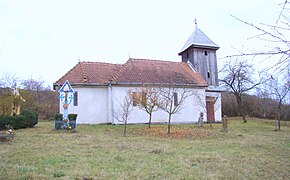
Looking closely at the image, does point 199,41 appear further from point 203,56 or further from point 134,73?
point 134,73

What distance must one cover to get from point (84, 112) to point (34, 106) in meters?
12.7

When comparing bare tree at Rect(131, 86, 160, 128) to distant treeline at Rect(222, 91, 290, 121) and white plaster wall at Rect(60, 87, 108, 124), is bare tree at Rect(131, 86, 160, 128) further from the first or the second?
distant treeline at Rect(222, 91, 290, 121)

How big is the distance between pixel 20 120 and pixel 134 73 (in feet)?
33.3

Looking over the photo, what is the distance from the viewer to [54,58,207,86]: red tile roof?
20.9 meters

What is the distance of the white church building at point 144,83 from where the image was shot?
20.6 m

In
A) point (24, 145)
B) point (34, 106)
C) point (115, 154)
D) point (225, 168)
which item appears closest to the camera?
point (225, 168)

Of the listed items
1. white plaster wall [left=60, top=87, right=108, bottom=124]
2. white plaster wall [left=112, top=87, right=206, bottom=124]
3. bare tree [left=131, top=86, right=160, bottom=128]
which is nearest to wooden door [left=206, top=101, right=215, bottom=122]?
white plaster wall [left=112, top=87, right=206, bottom=124]

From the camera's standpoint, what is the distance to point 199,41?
2686 centimetres

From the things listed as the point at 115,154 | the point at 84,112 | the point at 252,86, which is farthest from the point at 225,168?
the point at 252,86

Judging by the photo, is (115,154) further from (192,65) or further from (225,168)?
(192,65)

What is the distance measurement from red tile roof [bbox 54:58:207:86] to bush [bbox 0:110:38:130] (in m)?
3.55

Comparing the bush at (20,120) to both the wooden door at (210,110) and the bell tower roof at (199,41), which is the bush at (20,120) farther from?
the bell tower roof at (199,41)

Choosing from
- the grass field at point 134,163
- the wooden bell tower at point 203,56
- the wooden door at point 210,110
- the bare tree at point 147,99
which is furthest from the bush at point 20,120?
the wooden bell tower at point 203,56

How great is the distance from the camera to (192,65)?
86.9 ft
